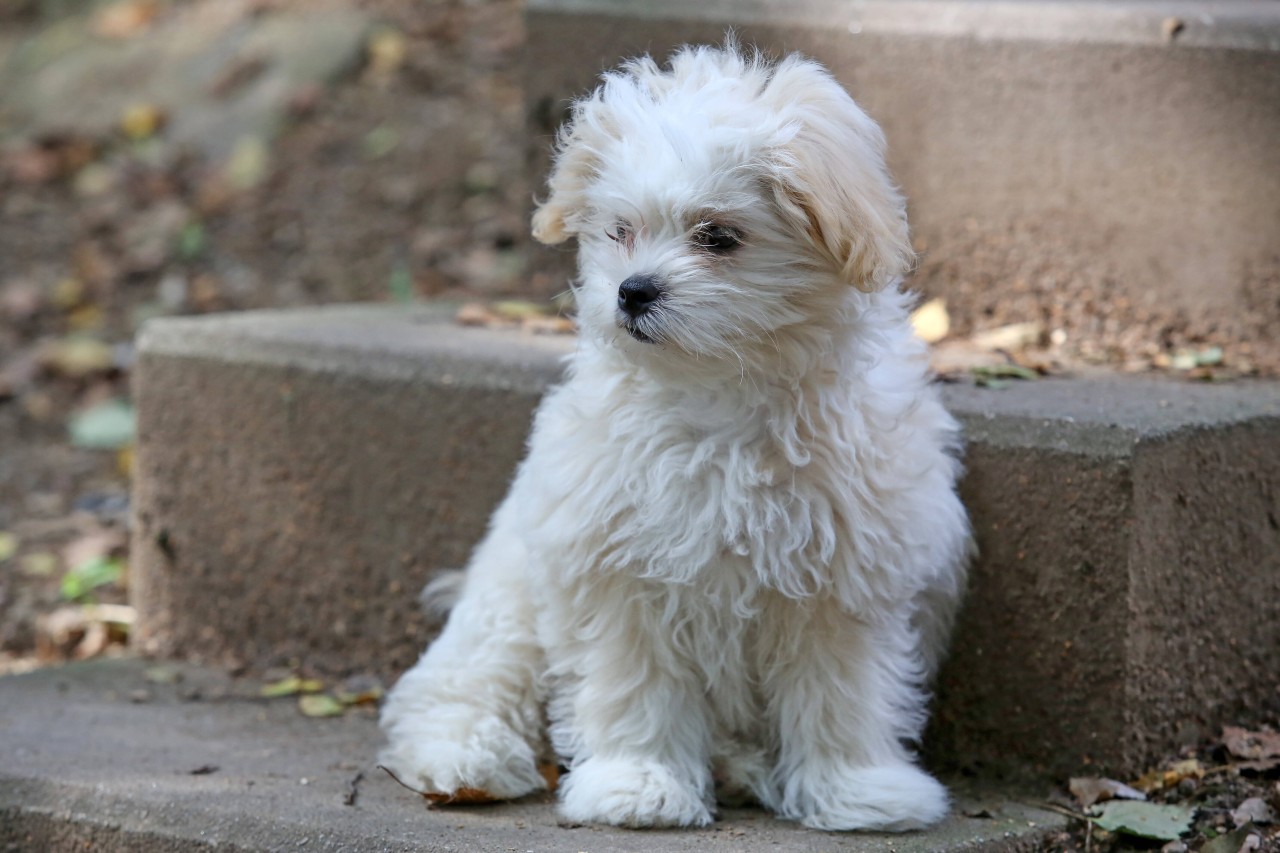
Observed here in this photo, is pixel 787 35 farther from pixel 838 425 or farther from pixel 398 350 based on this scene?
pixel 838 425

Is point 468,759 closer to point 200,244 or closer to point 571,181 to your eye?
point 571,181

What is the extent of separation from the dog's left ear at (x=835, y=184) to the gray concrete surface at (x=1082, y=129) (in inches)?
53.2

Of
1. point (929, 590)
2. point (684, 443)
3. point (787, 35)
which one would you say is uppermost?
point (787, 35)

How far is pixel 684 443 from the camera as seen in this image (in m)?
2.71

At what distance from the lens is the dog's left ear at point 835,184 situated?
96.3 inches

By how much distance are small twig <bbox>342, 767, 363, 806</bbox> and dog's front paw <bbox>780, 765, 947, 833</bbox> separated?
0.85 metres

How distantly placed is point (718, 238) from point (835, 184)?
A: 214 millimetres

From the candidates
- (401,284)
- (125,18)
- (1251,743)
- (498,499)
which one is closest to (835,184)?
(498,499)

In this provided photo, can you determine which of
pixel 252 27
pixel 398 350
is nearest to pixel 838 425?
pixel 398 350

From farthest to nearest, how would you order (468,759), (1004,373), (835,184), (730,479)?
(1004,373), (468,759), (730,479), (835,184)

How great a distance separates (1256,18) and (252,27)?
4833 millimetres

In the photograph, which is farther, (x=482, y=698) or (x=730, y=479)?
(x=482, y=698)

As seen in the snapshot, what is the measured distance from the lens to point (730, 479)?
2.65m

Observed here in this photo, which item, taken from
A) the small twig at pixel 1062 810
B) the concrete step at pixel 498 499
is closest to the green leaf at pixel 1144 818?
the small twig at pixel 1062 810
